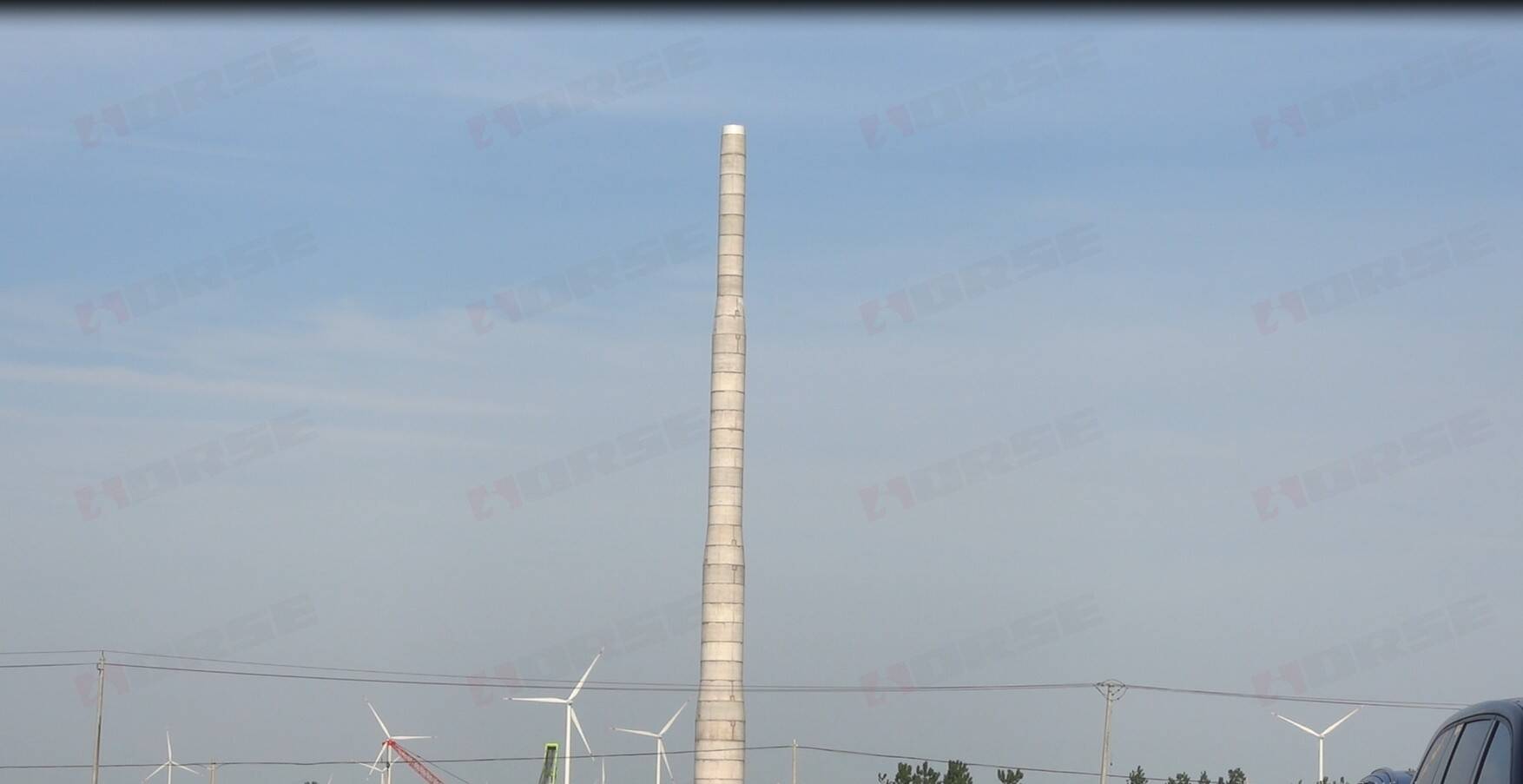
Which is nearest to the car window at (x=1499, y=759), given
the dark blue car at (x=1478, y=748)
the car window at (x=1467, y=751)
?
the dark blue car at (x=1478, y=748)

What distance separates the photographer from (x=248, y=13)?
701 centimetres

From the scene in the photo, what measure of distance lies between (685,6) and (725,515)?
48476 mm

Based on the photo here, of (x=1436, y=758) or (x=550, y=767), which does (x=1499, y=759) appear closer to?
(x=1436, y=758)

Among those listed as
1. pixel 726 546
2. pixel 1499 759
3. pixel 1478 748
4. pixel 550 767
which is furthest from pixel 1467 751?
pixel 550 767

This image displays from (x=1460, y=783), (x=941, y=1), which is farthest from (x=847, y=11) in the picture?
(x=1460, y=783)

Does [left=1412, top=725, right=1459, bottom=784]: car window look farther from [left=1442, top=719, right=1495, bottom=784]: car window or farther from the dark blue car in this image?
[left=1442, top=719, right=1495, bottom=784]: car window

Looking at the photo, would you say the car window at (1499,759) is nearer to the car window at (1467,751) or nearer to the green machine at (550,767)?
the car window at (1467,751)

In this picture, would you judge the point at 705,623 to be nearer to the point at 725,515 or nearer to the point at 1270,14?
the point at 725,515

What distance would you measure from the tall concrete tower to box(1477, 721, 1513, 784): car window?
4289cm

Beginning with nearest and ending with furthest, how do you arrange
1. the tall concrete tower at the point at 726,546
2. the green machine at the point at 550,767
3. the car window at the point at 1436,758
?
1. the car window at the point at 1436,758
2. the tall concrete tower at the point at 726,546
3. the green machine at the point at 550,767

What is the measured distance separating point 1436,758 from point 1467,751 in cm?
109

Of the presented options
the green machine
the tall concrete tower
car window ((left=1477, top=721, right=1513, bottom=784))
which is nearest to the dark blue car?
car window ((left=1477, top=721, right=1513, bottom=784))

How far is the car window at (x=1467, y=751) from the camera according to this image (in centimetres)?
1206

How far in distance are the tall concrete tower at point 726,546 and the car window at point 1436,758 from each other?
40.7 m
